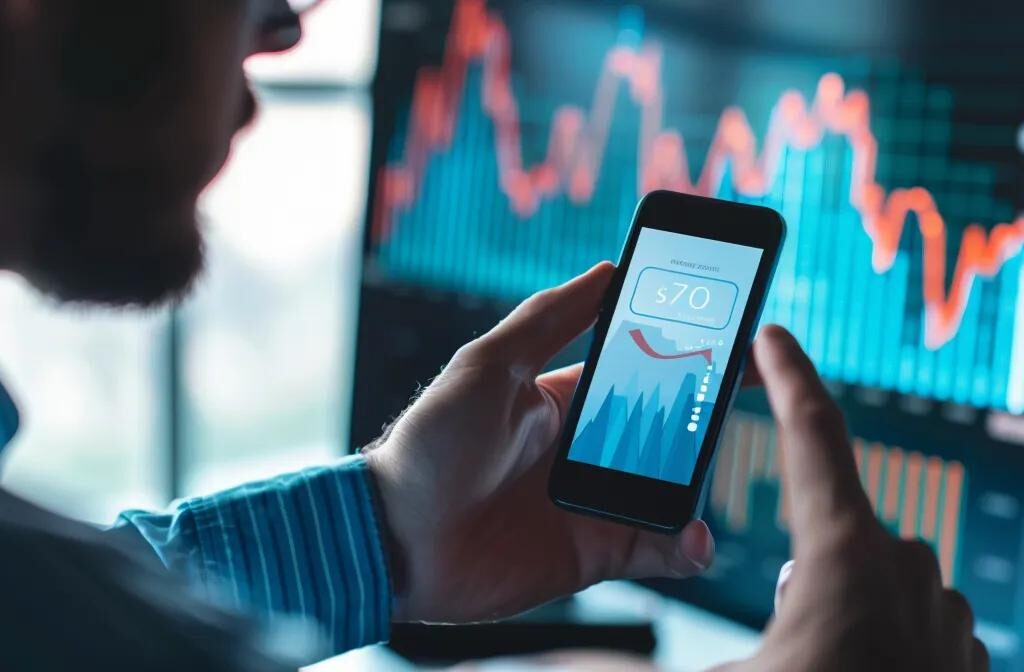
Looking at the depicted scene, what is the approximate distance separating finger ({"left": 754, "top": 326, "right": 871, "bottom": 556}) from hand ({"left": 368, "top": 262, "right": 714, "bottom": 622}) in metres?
0.26

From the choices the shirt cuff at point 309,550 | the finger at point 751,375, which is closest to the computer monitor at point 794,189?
the finger at point 751,375

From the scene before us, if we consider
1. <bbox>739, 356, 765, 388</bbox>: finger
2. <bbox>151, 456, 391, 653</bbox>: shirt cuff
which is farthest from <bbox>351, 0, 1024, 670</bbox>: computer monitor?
<bbox>151, 456, 391, 653</bbox>: shirt cuff

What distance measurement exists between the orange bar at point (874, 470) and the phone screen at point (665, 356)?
0.38 meters

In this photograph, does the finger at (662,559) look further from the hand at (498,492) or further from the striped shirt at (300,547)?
the striped shirt at (300,547)

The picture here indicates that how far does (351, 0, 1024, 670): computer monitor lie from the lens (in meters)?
0.90

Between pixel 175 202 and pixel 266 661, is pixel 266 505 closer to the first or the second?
pixel 175 202

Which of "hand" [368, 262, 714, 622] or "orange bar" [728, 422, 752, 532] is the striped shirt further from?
"orange bar" [728, 422, 752, 532]

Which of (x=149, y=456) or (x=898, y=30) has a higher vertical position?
(x=898, y=30)

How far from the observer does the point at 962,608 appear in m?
0.42

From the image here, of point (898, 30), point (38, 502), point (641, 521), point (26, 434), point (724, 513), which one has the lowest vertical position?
point (26, 434)

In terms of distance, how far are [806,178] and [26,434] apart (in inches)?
72.6

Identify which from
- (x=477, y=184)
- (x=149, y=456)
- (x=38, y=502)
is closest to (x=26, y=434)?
(x=149, y=456)

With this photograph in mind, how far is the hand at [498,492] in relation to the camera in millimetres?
705

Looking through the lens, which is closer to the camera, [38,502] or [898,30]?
[38,502]
